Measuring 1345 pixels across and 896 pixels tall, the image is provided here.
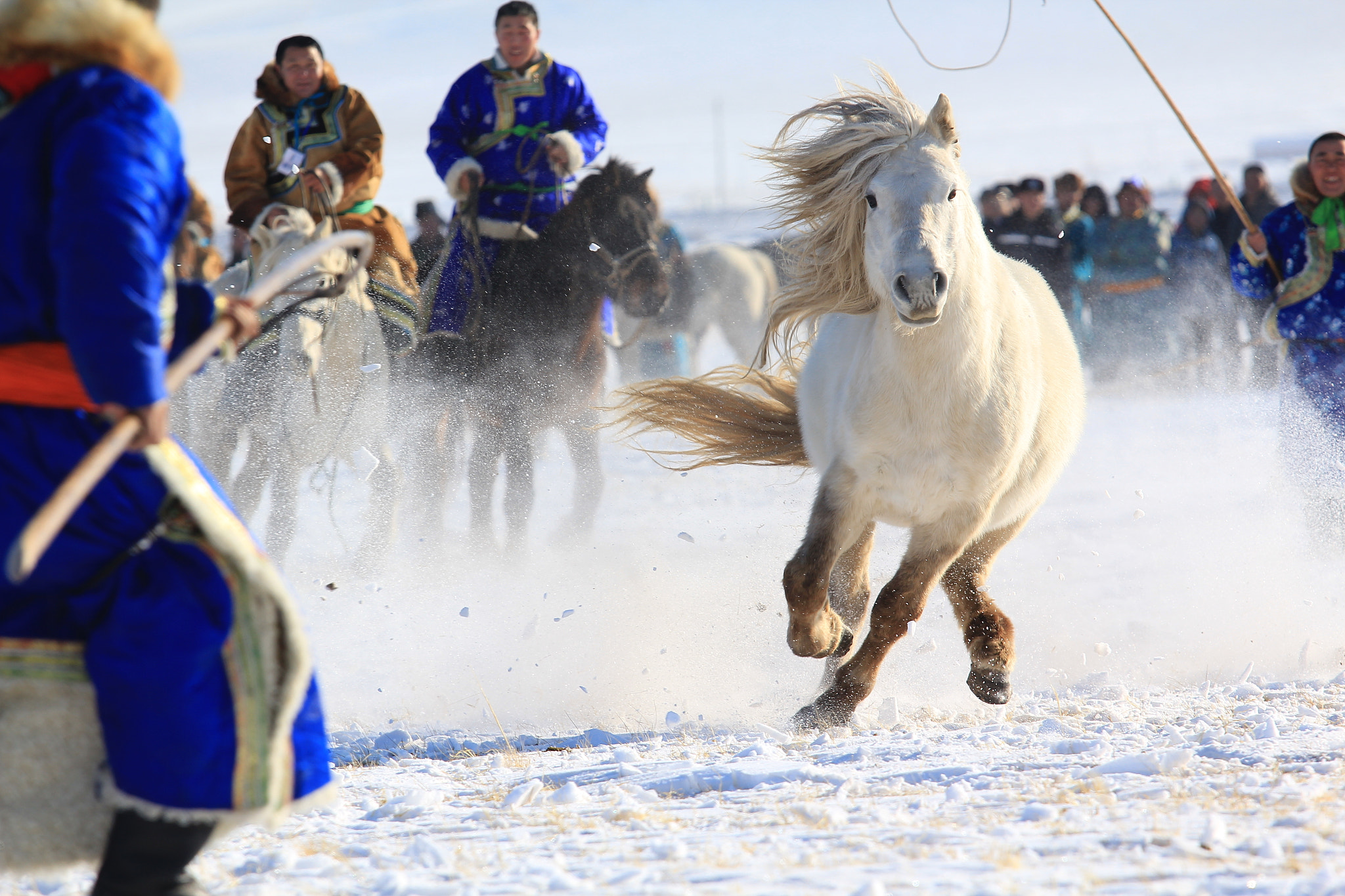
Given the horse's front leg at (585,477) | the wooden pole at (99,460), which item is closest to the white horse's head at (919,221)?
the wooden pole at (99,460)

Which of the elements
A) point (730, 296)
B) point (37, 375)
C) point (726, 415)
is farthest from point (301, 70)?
point (730, 296)

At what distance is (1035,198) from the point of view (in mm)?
10602

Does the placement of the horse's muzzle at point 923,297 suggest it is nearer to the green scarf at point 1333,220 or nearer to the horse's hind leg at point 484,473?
the green scarf at point 1333,220

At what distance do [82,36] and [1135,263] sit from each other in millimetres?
10478

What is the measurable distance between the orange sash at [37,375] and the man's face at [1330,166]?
4.91m

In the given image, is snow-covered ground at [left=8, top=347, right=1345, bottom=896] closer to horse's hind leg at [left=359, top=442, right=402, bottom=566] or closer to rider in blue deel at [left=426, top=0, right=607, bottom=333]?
horse's hind leg at [left=359, top=442, right=402, bottom=566]

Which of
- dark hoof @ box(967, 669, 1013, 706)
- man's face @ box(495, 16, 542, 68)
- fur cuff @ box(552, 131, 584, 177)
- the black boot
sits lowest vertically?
dark hoof @ box(967, 669, 1013, 706)

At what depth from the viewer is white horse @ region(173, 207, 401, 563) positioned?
532 cm

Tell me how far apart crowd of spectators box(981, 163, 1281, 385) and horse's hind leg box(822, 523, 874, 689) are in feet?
23.0

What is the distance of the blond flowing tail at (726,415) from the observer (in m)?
4.46

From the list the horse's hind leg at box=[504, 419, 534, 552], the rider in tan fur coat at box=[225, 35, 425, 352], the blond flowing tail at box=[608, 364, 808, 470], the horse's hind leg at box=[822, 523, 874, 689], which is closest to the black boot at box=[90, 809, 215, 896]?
the horse's hind leg at box=[822, 523, 874, 689]

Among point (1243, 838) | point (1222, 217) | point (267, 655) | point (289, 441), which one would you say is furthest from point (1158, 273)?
point (267, 655)

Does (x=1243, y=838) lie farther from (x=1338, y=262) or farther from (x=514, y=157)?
(x=514, y=157)

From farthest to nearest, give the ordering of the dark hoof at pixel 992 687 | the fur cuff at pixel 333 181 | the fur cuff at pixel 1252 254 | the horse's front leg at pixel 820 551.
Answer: the fur cuff at pixel 333 181 < the fur cuff at pixel 1252 254 < the dark hoof at pixel 992 687 < the horse's front leg at pixel 820 551
